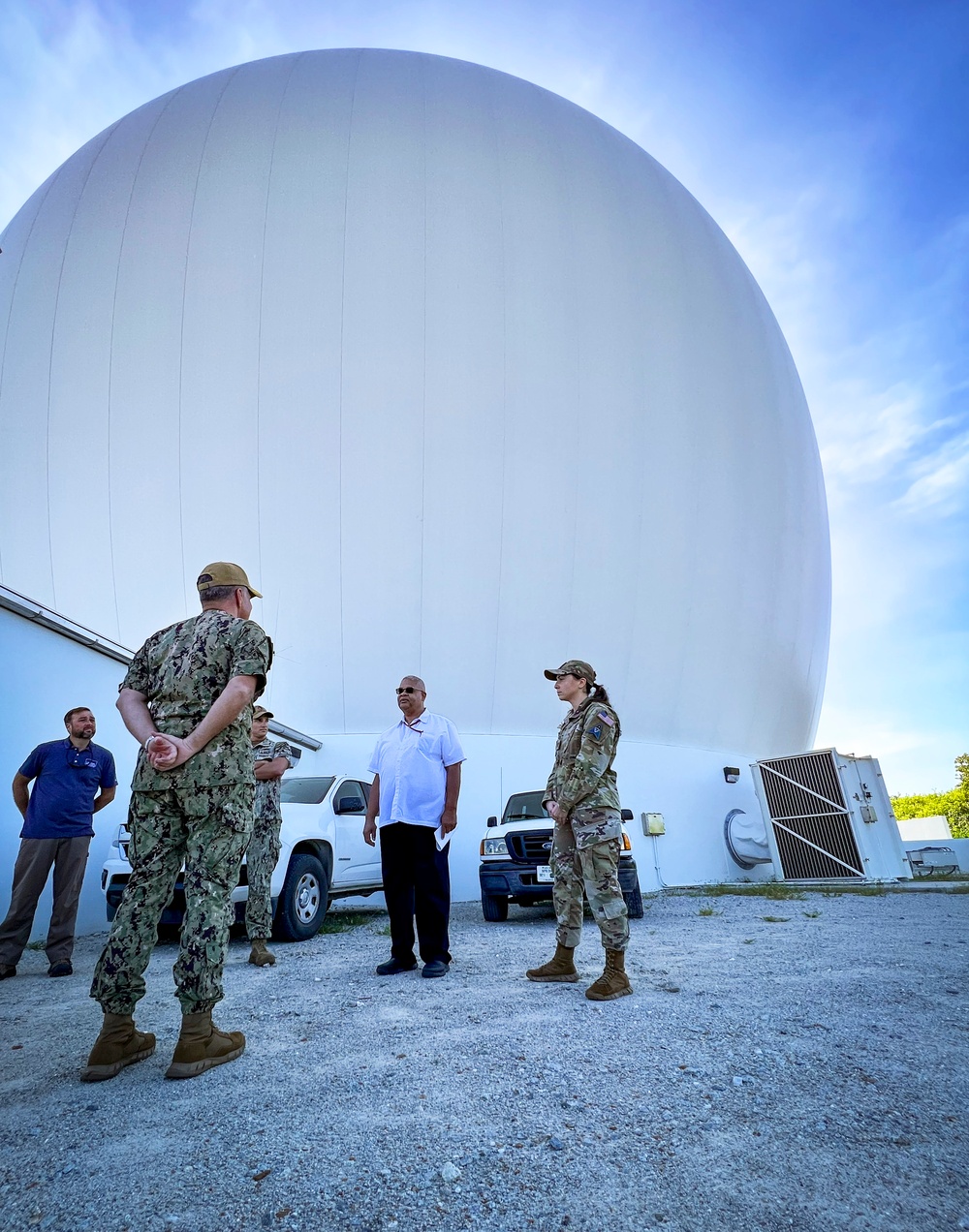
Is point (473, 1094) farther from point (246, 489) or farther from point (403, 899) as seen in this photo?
point (246, 489)

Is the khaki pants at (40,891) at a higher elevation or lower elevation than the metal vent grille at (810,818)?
lower

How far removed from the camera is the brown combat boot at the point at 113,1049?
76.0 inches

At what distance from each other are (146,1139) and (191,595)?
25.7ft

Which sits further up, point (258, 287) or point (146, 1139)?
point (258, 287)

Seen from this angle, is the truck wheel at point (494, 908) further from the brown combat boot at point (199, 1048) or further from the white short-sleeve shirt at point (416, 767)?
the brown combat boot at point (199, 1048)

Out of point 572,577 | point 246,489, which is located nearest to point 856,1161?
point 572,577

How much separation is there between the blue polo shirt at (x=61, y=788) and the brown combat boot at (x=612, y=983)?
120 inches

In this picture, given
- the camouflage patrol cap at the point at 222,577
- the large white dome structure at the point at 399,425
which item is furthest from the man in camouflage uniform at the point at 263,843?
the large white dome structure at the point at 399,425

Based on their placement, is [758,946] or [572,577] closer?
[758,946]

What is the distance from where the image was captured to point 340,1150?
4.80 feet

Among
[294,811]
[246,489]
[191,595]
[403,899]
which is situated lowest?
[403,899]

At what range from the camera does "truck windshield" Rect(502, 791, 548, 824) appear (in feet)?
22.0

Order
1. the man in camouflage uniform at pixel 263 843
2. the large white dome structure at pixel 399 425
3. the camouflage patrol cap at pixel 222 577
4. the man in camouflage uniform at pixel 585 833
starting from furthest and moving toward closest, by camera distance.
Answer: the large white dome structure at pixel 399 425 → the man in camouflage uniform at pixel 263 843 → the man in camouflage uniform at pixel 585 833 → the camouflage patrol cap at pixel 222 577

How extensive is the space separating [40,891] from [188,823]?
2.55 metres
